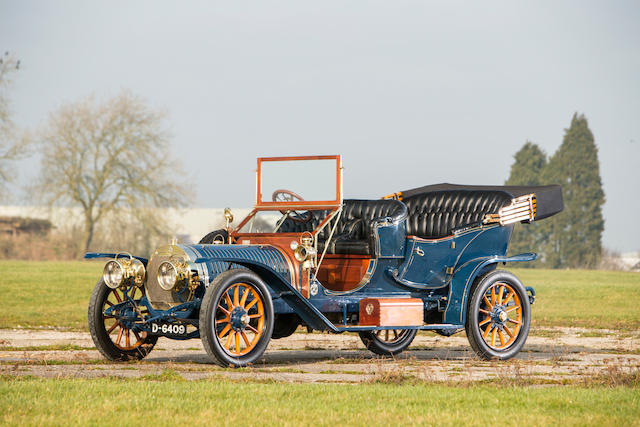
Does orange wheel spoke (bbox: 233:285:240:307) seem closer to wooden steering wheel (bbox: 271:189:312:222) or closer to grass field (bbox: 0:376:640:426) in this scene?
grass field (bbox: 0:376:640:426)

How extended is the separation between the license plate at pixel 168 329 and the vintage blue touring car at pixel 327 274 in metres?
0.01

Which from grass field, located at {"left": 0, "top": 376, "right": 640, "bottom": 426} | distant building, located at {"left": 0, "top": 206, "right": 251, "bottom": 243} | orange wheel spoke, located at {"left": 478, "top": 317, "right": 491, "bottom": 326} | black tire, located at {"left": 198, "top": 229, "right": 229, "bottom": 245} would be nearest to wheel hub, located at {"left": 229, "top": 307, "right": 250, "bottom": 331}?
grass field, located at {"left": 0, "top": 376, "right": 640, "bottom": 426}

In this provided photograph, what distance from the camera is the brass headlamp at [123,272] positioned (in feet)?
33.3

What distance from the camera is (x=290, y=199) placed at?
11531mm

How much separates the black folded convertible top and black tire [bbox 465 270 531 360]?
1.10 metres

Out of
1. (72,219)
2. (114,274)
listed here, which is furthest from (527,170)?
(114,274)

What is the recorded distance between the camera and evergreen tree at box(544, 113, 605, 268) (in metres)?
59.0

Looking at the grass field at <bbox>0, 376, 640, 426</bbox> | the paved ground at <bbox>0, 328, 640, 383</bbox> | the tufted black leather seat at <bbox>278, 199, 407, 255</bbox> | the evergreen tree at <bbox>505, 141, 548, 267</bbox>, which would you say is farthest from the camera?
the evergreen tree at <bbox>505, 141, 548, 267</bbox>

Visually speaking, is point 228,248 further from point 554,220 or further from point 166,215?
point 554,220

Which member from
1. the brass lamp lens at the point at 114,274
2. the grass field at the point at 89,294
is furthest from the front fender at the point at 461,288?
the grass field at the point at 89,294

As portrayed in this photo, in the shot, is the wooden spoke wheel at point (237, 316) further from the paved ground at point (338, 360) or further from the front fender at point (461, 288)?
the front fender at point (461, 288)

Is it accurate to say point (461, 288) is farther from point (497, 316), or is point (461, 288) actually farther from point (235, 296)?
point (235, 296)

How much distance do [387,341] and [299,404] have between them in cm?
560

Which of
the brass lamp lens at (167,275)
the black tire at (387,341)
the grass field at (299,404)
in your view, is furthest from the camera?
the black tire at (387,341)
